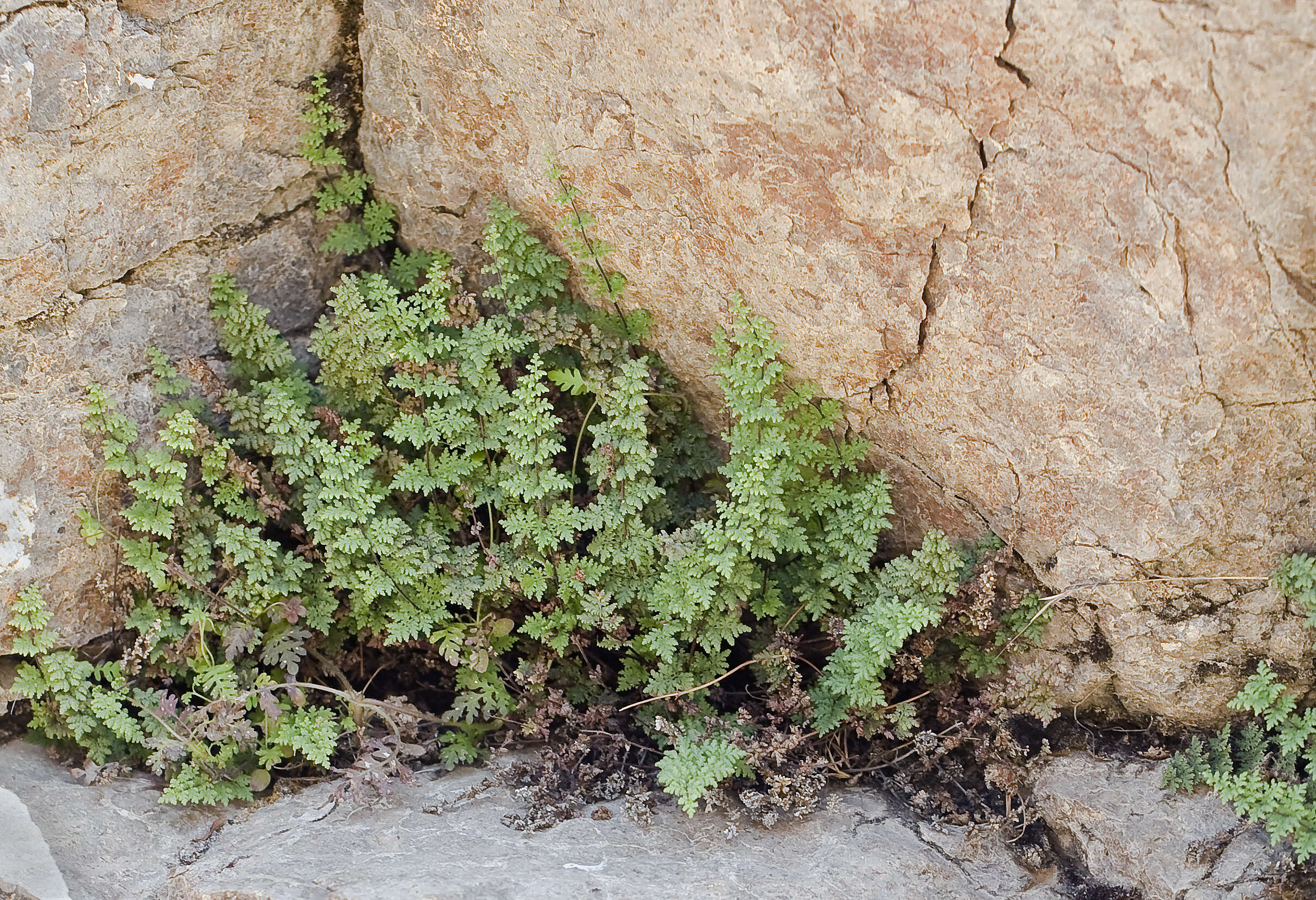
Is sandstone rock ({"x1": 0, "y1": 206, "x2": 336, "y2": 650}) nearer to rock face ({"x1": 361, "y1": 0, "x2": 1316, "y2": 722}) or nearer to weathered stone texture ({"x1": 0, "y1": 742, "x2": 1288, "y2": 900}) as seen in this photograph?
weathered stone texture ({"x1": 0, "y1": 742, "x2": 1288, "y2": 900})

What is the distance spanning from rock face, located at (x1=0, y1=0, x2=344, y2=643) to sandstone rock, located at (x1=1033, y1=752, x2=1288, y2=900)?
140 inches

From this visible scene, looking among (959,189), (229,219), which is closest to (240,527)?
(229,219)

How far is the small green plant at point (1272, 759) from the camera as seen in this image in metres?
3.16

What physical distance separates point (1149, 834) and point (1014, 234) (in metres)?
1.94

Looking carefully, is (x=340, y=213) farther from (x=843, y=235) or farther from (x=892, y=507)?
(x=892, y=507)

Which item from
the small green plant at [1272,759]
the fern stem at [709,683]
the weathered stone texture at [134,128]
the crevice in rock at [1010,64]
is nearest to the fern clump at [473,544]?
the fern stem at [709,683]

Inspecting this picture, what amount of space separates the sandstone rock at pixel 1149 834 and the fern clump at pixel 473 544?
1.96 feet

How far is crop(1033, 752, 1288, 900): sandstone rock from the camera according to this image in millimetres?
3270

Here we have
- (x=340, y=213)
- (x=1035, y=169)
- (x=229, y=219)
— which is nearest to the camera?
(x=1035, y=169)

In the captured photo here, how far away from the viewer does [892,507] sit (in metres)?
3.83

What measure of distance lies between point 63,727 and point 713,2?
11.3 ft

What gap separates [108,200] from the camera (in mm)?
3928

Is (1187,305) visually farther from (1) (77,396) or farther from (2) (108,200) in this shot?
(1) (77,396)

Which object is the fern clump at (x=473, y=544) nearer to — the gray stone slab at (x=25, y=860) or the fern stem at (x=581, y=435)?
the fern stem at (x=581, y=435)
